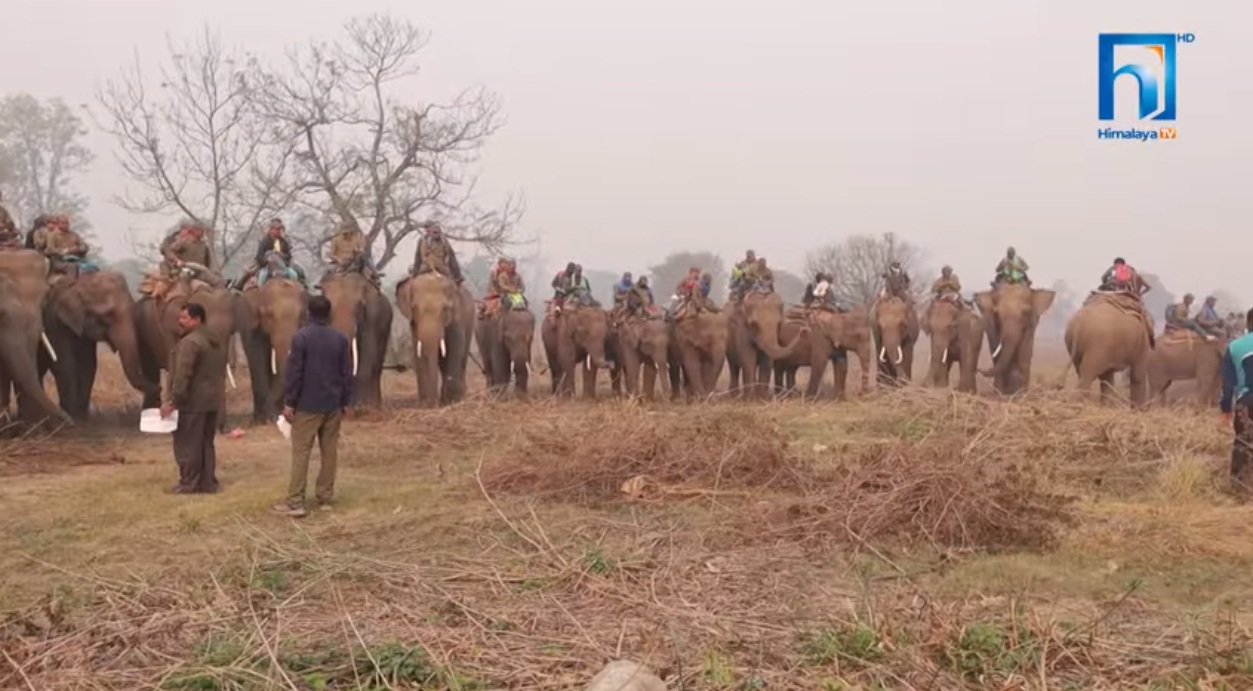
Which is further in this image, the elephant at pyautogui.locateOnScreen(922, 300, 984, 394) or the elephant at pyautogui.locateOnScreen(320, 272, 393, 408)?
the elephant at pyautogui.locateOnScreen(922, 300, 984, 394)

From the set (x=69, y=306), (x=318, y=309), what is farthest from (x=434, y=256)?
(x=318, y=309)

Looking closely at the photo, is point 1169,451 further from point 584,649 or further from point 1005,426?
point 584,649

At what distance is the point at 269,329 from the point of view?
48.4 feet

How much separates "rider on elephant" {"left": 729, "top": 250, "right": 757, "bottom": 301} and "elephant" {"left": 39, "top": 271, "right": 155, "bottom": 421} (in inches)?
455

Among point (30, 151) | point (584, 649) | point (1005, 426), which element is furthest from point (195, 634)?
point (30, 151)

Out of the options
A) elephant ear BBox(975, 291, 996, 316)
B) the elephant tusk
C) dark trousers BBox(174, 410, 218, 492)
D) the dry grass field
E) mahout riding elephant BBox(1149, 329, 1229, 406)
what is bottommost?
mahout riding elephant BBox(1149, 329, 1229, 406)

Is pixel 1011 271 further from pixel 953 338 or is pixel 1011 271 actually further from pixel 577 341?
pixel 577 341

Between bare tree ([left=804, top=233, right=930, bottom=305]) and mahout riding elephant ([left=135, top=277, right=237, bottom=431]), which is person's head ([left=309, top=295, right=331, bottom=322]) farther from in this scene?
bare tree ([left=804, top=233, right=930, bottom=305])

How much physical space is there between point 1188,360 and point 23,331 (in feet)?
63.6

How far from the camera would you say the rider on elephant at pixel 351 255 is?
53.5 feet

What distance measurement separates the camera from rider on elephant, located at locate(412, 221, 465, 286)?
1792 cm

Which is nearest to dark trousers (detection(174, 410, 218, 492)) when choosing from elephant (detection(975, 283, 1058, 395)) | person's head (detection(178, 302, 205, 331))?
person's head (detection(178, 302, 205, 331))

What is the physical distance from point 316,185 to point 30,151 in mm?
28189

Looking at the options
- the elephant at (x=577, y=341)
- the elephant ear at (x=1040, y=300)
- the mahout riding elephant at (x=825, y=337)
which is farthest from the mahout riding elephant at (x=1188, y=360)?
the elephant at (x=577, y=341)
